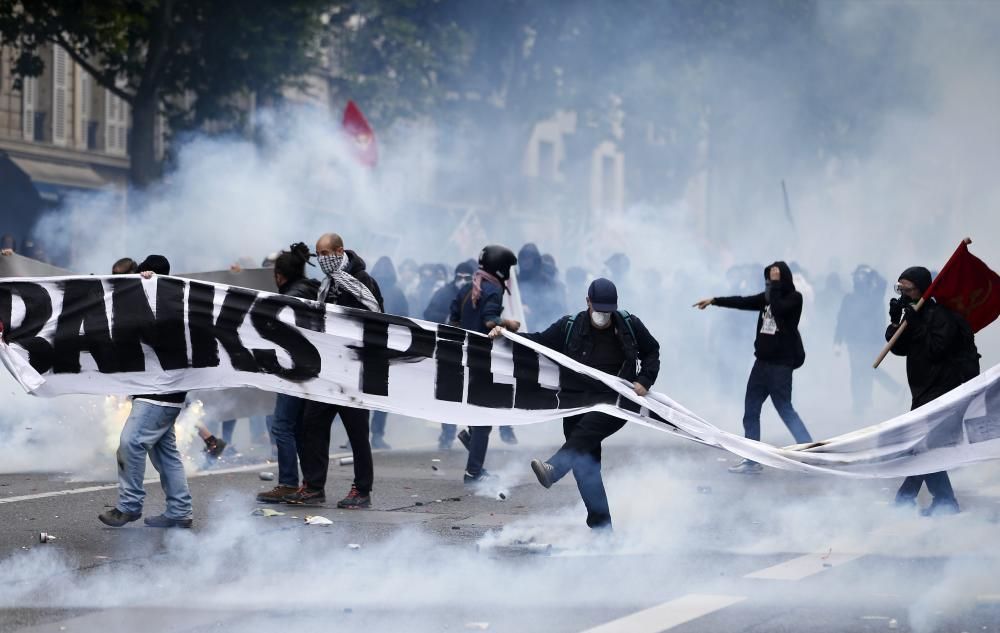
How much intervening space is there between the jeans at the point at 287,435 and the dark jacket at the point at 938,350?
3799 millimetres

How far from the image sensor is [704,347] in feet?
80.6

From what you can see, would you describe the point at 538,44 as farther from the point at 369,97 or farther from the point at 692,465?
the point at 692,465

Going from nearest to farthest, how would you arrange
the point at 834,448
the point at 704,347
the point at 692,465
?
1. the point at 834,448
2. the point at 692,465
3. the point at 704,347

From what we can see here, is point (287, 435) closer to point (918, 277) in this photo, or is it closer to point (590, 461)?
point (590, 461)

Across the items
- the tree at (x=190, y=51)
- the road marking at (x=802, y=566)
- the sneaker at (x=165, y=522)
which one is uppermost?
the tree at (x=190, y=51)

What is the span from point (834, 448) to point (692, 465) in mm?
4796

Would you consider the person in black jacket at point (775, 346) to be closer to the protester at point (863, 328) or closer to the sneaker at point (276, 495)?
the sneaker at point (276, 495)

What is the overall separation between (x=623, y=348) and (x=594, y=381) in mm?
243

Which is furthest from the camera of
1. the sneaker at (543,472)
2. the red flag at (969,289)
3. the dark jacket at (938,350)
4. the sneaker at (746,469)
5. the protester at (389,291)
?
the protester at (389,291)

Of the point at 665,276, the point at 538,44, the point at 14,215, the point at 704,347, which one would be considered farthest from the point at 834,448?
the point at 538,44

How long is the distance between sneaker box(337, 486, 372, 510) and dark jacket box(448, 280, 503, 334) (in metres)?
1.26

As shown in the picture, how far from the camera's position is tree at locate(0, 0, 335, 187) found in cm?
2588

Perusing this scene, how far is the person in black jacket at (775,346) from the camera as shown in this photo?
1319 centimetres

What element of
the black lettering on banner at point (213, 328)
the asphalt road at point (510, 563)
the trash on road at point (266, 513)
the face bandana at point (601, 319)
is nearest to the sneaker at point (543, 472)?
the asphalt road at point (510, 563)
